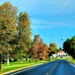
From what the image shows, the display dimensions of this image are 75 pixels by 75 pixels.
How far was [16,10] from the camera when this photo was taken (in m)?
44.2

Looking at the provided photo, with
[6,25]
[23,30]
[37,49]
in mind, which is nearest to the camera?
[6,25]

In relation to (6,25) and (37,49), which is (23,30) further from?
(37,49)

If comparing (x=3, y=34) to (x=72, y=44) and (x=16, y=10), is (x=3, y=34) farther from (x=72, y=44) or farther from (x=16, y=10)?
(x=72, y=44)

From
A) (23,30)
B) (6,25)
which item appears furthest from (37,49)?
(6,25)

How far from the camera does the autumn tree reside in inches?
1634

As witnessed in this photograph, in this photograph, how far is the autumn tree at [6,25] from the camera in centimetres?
4151

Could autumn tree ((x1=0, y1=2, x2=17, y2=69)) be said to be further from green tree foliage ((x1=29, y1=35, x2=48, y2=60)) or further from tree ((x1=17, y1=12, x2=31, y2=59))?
green tree foliage ((x1=29, y1=35, x2=48, y2=60))

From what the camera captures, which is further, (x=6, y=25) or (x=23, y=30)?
(x=23, y=30)

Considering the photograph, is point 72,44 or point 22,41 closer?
point 22,41

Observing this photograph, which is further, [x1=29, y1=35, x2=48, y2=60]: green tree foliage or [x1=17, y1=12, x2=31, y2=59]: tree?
[x1=29, y1=35, x2=48, y2=60]: green tree foliage

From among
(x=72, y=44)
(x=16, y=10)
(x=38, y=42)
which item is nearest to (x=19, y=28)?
(x=16, y=10)

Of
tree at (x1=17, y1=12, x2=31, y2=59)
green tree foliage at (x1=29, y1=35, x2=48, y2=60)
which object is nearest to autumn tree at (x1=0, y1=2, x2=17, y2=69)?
tree at (x1=17, y1=12, x2=31, y2=59)

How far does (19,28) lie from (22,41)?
224 centimetres

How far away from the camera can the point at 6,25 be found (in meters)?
41.5
